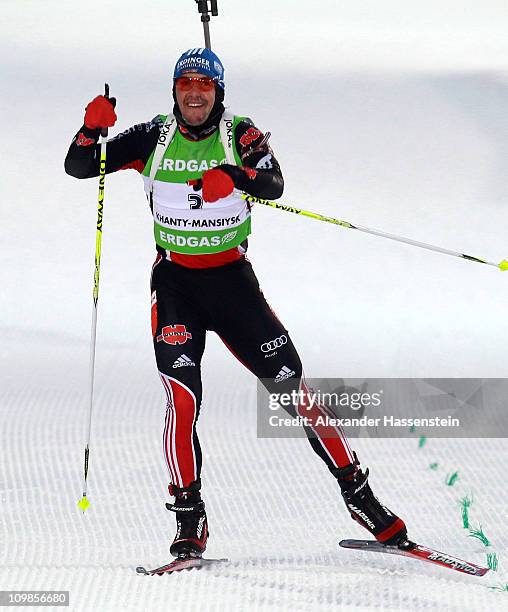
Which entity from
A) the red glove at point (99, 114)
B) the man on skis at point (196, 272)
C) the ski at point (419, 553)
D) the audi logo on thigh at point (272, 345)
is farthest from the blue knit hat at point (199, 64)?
the ski at point (419, 553)

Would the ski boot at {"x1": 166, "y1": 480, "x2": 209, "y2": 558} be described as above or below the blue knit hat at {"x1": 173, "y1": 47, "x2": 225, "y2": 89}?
below

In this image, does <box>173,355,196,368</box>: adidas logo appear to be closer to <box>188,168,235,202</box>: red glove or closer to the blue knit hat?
<box>188,168,235,202</box>: red glove

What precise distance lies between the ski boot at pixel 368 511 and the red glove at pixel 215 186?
49.8 inches

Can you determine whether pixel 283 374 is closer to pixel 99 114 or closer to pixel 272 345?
pixel 272 345

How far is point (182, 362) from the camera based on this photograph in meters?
4.18

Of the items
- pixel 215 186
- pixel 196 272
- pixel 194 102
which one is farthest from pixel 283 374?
pixel 194 102

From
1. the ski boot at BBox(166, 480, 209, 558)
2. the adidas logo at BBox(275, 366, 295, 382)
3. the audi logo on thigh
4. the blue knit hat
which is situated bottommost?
the ski boot at BBox(166, 480, 209, 558)

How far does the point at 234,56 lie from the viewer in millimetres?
12648

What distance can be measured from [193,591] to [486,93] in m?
8.81

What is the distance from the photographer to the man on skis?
4219 mm
